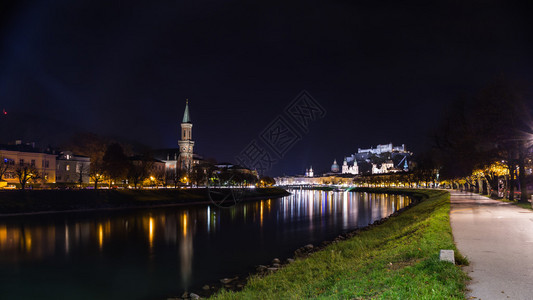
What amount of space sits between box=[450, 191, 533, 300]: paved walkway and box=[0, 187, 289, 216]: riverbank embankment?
166 ft

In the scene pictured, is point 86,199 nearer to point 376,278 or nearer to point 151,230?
point 151,230

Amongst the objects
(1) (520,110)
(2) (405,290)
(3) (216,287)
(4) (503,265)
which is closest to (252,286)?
(3) (216,287)

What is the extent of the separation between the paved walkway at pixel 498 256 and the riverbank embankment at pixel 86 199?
50552 millimetres

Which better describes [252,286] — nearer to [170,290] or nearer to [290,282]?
[290,282]

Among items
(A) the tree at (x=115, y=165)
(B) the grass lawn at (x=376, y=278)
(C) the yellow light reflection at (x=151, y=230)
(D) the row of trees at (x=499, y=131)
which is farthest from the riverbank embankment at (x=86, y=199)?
(D) the row of trees at (x=499, y=131)

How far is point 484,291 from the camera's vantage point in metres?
8.21

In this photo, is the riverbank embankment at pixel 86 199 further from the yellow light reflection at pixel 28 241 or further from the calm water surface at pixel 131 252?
the yellow light reflection at pixel 28 241

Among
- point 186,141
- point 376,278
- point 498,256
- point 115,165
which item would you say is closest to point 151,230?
point 376,278

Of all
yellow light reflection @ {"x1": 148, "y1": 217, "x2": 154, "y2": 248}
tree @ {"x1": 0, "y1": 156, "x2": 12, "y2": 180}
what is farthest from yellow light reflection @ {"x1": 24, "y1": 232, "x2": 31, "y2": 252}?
tree @ {"x1": 0, "y1": 156, "x2": 12, "y2": 180}

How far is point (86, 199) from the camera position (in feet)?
191

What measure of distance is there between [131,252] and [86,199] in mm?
36375

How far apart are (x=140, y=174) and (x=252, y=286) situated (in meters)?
74.4

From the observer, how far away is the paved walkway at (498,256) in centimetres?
831

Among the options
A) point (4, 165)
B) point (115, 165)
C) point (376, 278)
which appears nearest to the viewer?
point (376, 278)
